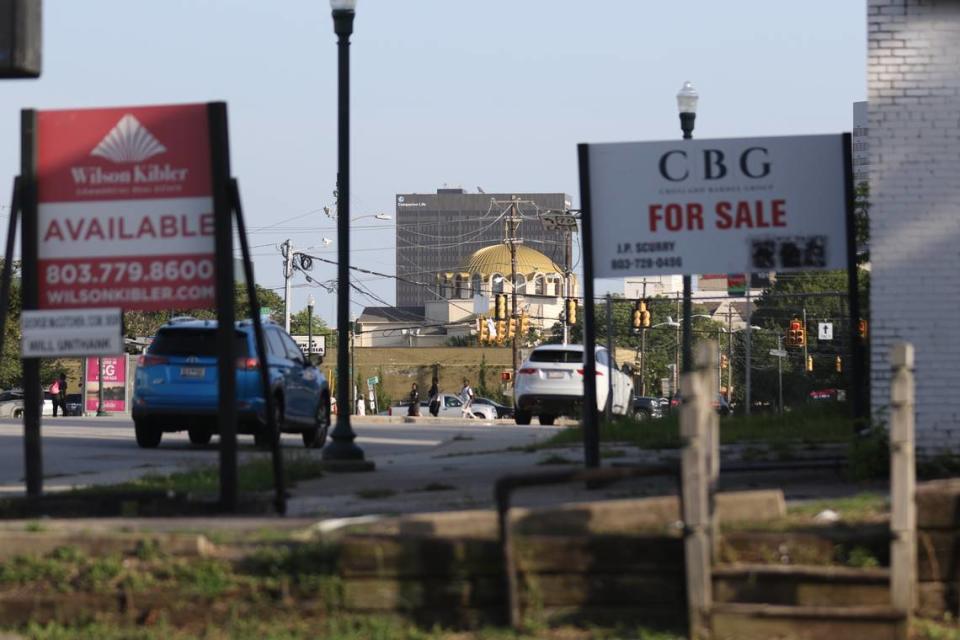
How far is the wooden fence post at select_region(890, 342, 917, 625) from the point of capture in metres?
7.38

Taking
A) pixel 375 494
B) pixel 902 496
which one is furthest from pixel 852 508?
pixel 375 494

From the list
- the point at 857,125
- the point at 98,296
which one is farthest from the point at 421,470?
the point at 857,125

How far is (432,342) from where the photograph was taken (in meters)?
167

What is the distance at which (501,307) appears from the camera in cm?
7425

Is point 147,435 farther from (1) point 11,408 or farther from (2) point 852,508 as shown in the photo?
(1) point 11,408

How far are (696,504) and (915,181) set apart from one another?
19.4ft

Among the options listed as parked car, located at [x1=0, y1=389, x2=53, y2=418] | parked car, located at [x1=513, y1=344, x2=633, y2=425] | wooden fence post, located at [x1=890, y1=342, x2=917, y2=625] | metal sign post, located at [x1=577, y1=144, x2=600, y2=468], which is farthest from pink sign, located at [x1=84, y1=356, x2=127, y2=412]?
wooden fence post, located at [x1=890, y1=342, x2=917, y2=625]

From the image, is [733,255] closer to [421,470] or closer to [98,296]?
[421,470]

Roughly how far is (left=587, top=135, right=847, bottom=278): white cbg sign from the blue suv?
8.30m

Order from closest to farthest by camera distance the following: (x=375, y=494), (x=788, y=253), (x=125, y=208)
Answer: (x=125, y=208)
(x=375, y=494)
(x=788, y=253)

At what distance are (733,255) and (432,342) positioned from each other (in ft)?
504

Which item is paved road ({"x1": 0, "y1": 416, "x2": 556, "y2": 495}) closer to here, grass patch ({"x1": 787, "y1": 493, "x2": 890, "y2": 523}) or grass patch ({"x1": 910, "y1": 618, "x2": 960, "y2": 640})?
grass patch ({"x1": 787, "y1": 493, "x2": 890, "y2": 523})

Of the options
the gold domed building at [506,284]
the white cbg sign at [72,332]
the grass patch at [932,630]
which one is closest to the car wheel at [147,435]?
the white cbg sign at [72,332]

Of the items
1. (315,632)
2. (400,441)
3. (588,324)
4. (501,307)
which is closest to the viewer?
(315,632)
